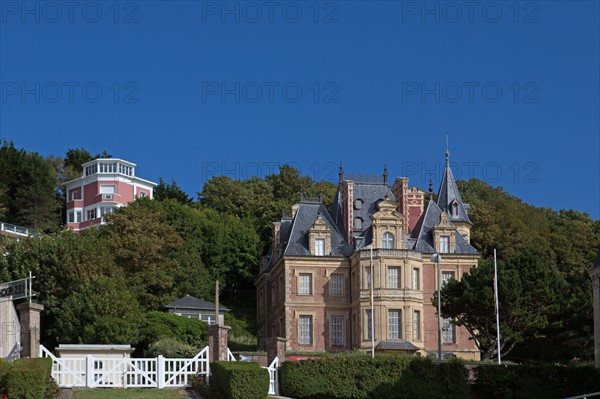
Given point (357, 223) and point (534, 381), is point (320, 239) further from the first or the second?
point (534, 381)

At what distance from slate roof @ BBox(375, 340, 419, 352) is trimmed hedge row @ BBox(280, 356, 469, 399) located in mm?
26624

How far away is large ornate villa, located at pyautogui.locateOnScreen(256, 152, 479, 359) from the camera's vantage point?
69875 millimetres

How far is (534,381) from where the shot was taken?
137 ft

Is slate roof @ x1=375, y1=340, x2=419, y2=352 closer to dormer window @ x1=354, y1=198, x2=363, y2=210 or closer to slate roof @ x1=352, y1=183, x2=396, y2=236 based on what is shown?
slate roof @ x1=352, y1=183, x2=396, y2=236

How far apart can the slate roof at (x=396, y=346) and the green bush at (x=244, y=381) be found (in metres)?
30.3

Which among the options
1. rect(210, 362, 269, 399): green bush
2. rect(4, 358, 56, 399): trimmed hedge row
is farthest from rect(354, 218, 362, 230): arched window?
rect(4, 358, 56, 399): trimmed hedge row

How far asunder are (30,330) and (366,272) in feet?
107

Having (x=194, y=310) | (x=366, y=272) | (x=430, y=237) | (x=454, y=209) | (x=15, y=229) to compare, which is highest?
(x=15, y=229)

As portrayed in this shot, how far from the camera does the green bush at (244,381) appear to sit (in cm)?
3688

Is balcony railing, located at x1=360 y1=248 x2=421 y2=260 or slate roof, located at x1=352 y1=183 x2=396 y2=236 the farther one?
slate roof, located at x1=352 y1=183 x2=396 y2=236

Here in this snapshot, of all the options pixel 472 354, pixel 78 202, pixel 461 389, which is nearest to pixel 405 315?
pixel 472 354

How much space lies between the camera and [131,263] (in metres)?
74.4

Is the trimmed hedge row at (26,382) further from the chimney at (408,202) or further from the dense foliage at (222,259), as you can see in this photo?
the chimney at (408,202)

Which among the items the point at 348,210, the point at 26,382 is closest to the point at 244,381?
the point at 26,382
